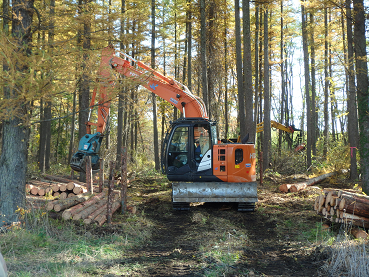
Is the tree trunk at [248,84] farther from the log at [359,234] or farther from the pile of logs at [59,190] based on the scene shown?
the pile of logs at [59,190]

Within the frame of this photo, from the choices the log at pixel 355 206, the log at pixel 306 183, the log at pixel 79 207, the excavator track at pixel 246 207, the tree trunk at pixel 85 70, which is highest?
the tree trunk at pixel 85 70

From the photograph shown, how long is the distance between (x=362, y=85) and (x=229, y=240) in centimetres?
627

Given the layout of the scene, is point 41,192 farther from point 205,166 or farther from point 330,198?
point 330,198

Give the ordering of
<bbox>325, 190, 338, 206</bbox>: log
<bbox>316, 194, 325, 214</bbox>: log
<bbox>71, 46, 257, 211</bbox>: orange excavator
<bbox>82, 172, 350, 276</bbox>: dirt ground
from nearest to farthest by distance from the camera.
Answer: <bbox>82, 172, 350, 276</bbox>: dirt ground → <bbox>325, 190, 338, 206</bbox>: log → <bbox>316, 194, 325, 214</bbox>: log → <bbox>71, 46, 257, 211</bbox>: orange excavator

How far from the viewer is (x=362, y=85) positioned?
29.2 feet

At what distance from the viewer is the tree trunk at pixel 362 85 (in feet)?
29.0

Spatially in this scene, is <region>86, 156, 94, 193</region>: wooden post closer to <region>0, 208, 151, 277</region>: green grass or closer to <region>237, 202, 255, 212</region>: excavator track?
<region>0, 208, 151, 277</region>: green grass

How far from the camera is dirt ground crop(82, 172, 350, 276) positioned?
4.78m

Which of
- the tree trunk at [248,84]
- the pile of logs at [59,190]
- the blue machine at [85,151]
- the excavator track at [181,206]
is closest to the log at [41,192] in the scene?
the pile of logs at [59,190]

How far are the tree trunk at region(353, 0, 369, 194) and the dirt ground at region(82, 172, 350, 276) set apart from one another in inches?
80.2

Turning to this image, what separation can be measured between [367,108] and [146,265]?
778cm

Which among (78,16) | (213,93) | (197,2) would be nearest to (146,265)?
(78,16)

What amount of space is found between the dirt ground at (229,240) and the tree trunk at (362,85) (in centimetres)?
204

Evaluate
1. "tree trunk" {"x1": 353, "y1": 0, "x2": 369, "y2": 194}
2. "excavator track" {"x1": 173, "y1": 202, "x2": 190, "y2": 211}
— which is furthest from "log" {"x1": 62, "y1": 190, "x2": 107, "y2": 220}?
"tree trunk" {"x1": 353, "y1": 0, "x2": 369, "y2": 194}
